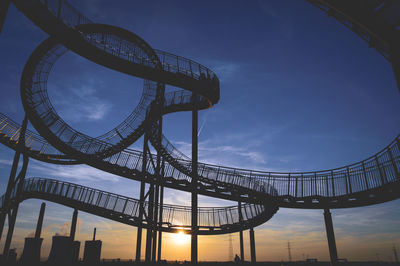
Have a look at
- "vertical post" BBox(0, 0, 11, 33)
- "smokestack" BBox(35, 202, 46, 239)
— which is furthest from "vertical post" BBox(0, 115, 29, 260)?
"vertical post" BBox(0, 0, 11, 33)

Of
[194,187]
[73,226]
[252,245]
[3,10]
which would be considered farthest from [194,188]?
[3,10]

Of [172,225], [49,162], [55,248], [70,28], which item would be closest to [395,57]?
[70,28]

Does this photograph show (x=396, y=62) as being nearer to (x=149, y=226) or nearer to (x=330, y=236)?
(x=330, y=236)

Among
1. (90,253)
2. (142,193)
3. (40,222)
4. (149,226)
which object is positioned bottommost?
(90,253)

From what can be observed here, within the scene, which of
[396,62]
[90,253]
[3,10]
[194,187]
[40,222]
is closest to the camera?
[3,10]

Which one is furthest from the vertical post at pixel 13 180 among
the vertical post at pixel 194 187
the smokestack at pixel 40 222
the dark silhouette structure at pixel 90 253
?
the vertical post at pixel 194 187

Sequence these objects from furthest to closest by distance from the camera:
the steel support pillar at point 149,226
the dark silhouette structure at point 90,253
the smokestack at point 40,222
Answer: the smokestack at point 40,222
the dark silhouette structure at point 90,253
the steel support pillar at point 149,226

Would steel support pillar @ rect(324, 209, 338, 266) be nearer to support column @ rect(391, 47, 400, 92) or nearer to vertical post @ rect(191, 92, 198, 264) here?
vertical post @ rect(191, 92, 198, 264)

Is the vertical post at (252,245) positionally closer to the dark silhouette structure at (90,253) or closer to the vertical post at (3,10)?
the dark silhouette structure at (90,253)
